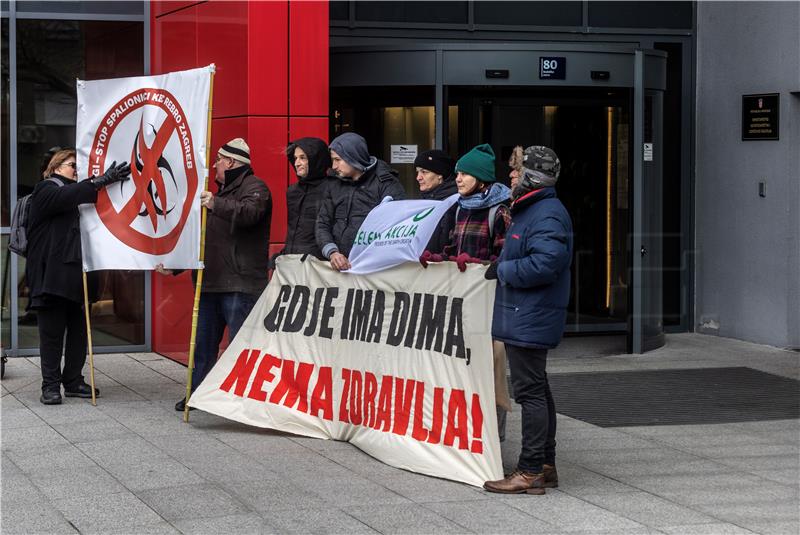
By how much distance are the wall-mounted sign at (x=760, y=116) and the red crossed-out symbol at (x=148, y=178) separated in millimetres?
6584

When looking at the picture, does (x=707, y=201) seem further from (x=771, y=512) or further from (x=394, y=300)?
(x=771, y=512)

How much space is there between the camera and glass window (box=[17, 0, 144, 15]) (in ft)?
38.0

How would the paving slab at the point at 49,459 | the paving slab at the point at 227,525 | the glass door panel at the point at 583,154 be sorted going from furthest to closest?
the glass door panel at the point at 583,154 < the paving slab at the point at 49,459 < the paving slab at the point at 227,525

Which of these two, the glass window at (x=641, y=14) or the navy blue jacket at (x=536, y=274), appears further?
the glass window at (x=641, y=14)

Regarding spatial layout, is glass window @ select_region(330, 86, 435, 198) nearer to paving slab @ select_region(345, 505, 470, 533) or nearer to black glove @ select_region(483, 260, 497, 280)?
black glove @ select_region(483, 260, 497, 280)

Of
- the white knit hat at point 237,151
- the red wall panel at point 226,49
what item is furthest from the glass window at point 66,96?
the white knit hat at point 237,151

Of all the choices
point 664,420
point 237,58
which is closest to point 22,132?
point 237,58

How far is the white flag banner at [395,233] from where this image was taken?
7328 millimetres

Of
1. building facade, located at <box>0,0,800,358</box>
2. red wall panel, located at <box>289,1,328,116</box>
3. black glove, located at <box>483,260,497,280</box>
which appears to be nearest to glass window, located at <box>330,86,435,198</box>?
building facade, located at <box>0,0,800,358</box>

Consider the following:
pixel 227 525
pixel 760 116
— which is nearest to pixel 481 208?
pixel 227 525

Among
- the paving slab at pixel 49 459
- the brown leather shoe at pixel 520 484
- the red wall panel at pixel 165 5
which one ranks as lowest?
the paving slab at pixel 49 459

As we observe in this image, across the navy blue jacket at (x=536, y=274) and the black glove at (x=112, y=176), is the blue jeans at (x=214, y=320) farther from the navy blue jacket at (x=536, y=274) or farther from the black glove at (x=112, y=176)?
the navy blue jacket at (x=536, y=274)

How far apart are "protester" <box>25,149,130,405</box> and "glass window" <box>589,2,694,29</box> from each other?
6212 millimetres

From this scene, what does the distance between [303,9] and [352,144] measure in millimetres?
2479
